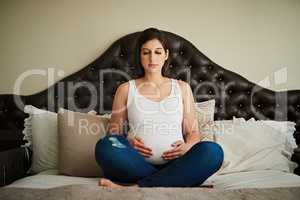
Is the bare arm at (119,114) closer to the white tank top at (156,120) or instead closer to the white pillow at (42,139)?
the white tank top at (156,120)

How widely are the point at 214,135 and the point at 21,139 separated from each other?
1.20 meters

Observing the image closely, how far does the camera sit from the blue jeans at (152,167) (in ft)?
4.65

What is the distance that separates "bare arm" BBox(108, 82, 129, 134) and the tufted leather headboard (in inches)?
15.8

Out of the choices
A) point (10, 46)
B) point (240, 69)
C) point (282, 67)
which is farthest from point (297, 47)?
point (10, 46)

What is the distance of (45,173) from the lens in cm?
188

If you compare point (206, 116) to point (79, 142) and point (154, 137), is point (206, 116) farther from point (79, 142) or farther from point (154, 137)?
point (79, 142)

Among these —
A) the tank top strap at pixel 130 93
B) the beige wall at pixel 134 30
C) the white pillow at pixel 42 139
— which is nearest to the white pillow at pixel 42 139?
the white pillow at pixel 42 139

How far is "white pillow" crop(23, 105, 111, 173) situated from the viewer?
197cm

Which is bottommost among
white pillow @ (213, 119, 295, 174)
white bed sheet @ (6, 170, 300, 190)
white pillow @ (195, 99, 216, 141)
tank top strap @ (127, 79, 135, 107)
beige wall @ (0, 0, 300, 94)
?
white bed sheet @ (6, 170, 300, 190)

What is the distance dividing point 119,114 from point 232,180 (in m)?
0.68

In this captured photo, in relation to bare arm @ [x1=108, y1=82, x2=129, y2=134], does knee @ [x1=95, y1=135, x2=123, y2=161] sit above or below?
below

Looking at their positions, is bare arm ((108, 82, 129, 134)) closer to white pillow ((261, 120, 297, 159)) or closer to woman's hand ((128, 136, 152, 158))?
woman's hand ((128, 136, 152, 158))

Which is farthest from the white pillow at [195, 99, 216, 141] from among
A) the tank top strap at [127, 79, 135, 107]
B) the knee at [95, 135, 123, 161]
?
the knee at [95, 135, 123, 161]

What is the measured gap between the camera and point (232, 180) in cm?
166
